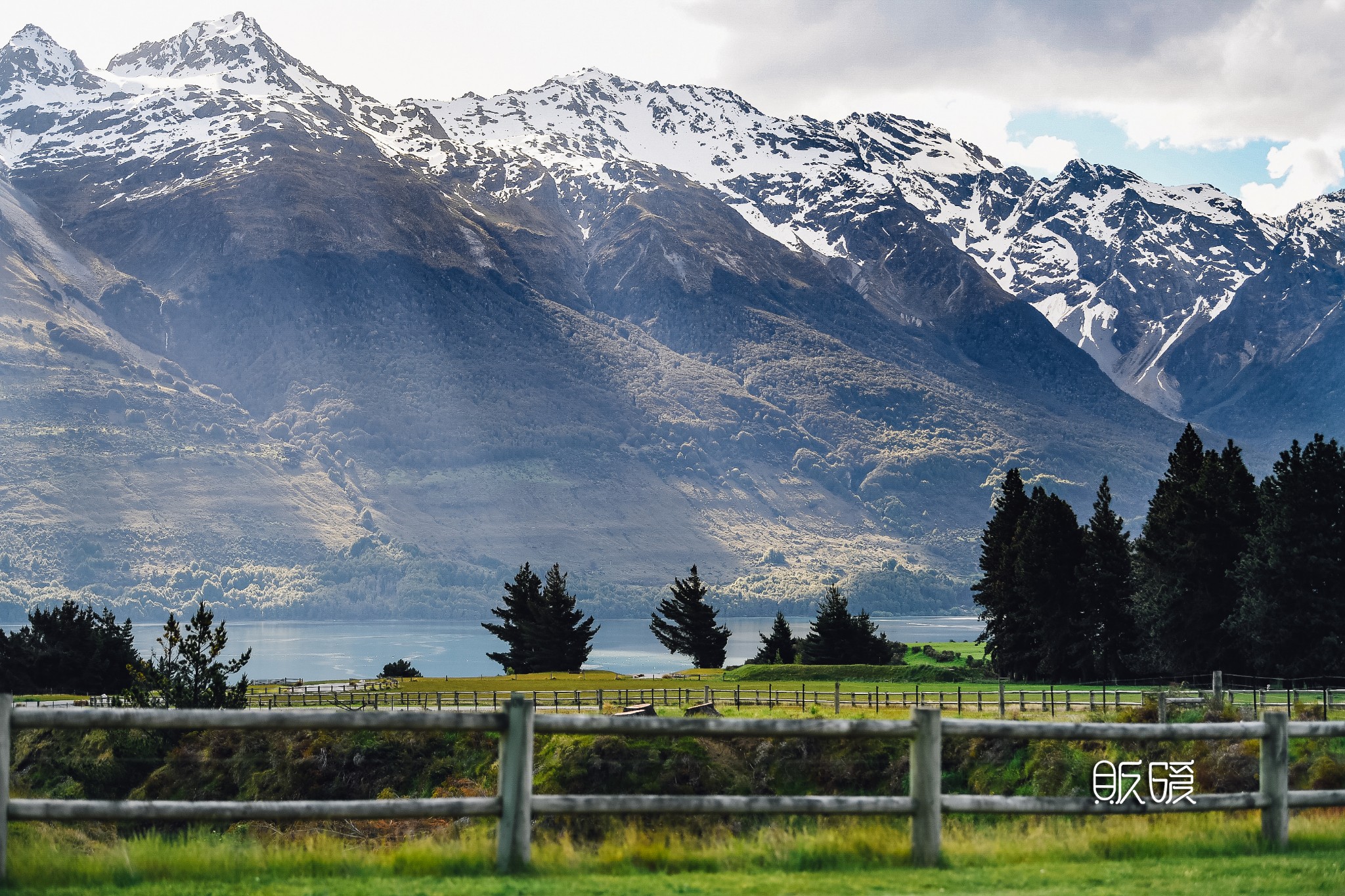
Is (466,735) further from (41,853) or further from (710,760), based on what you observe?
(41,853)

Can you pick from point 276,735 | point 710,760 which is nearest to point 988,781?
point 710,760

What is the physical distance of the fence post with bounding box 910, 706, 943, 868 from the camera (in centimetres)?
1280

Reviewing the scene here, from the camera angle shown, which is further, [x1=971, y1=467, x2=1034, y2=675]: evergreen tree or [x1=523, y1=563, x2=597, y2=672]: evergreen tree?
[x1=523, y1=563, x2=597, y2=672]: evergreen tree

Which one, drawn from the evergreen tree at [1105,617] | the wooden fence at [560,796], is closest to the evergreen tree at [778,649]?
the evergreen tree at [1105,617]

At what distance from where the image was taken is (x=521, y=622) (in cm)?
12681

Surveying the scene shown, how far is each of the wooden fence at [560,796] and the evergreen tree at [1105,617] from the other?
83.2m

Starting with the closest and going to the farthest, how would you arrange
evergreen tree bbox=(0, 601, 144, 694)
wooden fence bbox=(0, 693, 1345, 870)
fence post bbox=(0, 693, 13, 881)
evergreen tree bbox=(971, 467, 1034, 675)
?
1. fence post bbox=(0, 693, 13, 881)
2. wooden fence bbox=(0, 693, 1345, 870)
3. evergreen tree bbox=(0, 601, 144, 694)
4. evergreen tree bbox=(971, 467, 1034, 675)

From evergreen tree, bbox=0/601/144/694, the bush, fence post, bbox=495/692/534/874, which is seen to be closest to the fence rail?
evergreen tree, bbox=0/601/144/694

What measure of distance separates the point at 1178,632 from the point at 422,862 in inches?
3112

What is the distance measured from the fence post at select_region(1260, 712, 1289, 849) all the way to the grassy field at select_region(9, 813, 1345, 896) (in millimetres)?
207

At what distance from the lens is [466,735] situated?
192 feet

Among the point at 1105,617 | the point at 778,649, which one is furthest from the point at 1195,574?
the point at 778,649

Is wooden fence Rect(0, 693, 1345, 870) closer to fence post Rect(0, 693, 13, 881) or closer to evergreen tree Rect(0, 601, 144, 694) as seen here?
fence post Rect(0, 693, 13, 881)

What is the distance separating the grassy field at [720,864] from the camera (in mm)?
11875
